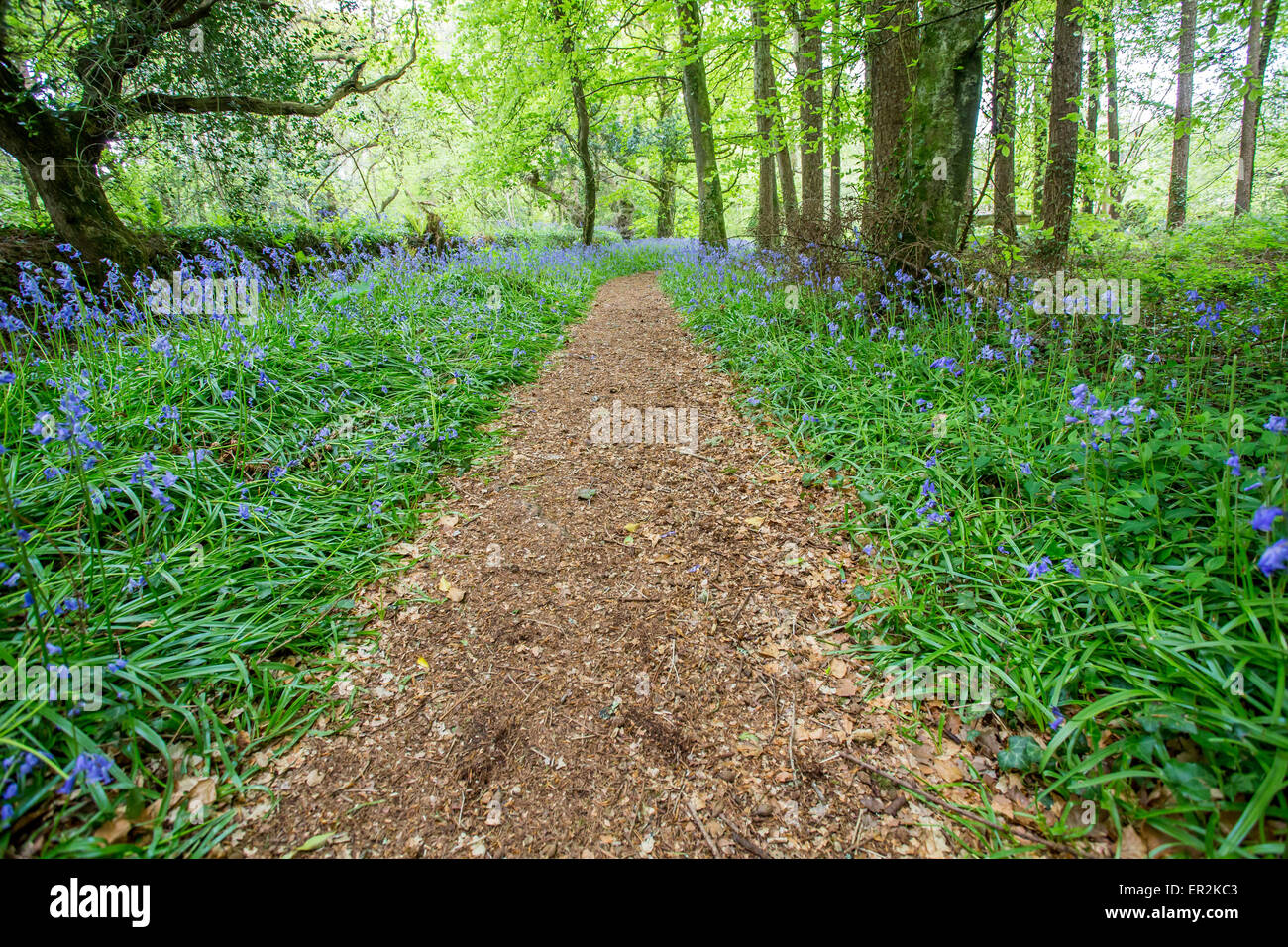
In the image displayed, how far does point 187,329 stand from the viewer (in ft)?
13.8

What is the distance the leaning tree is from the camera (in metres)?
5.51

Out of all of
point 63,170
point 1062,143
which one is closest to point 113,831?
point 63,170

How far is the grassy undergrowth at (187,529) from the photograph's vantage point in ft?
5.30

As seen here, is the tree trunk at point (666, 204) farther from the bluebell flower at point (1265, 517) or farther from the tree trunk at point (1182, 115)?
the bluebell flower at point (1265, 517)

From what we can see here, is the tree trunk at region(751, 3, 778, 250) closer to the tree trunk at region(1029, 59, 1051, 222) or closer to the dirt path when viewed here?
the tree trunk at region(1029, 59, 1051, 222)

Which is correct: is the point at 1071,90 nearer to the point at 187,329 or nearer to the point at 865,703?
the point at 865,703

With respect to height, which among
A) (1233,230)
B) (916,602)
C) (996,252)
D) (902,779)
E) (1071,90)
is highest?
(1071,90)

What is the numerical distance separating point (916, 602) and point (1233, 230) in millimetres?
13579

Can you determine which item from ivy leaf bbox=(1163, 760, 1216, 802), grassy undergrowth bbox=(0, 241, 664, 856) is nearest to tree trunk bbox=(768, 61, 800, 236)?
grassy undergrowth bbox=(0, 241, 664, 856)

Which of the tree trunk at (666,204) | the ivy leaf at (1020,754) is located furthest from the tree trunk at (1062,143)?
the tree trunk at (666,204)

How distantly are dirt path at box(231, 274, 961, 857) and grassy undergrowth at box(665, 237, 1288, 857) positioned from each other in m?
0.35

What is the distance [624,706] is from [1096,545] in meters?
2.05
